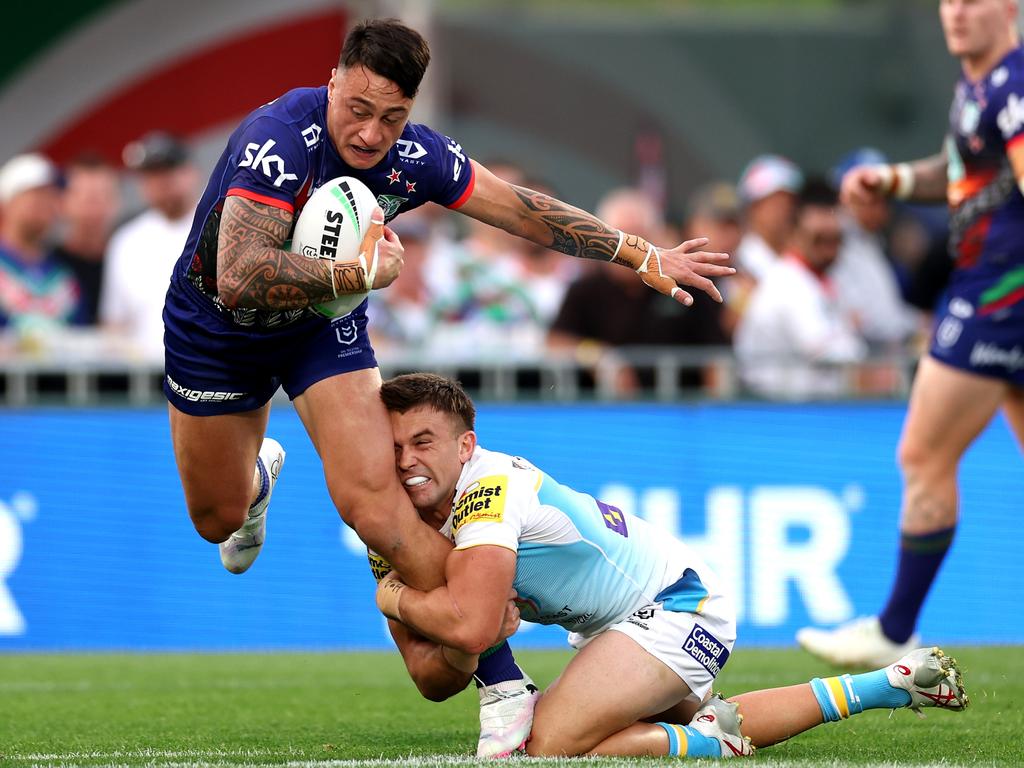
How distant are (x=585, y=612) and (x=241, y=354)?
175 cm

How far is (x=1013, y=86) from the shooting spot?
840cm

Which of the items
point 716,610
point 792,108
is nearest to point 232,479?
point 716,610

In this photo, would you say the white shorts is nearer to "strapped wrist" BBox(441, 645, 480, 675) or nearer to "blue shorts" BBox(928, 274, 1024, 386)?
"strapped wrist" BBox(441, 645, 480, 675)

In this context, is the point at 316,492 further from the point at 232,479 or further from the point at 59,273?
the point at 232,479

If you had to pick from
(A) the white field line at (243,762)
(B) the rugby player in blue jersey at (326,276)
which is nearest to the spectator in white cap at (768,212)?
(B) the rugby player in blue jersey at (326,276)

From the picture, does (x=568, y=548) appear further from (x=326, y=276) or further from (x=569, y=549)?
(x=326, y=276)

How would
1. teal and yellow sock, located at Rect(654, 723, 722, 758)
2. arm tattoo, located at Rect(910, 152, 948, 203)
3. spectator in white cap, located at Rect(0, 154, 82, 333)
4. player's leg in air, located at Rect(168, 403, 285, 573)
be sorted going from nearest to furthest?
teal and yellow sock, located at Rect(654, 723, 722, 758) < player's leg in air, located at Rect(168, 403, 285, 573) < arm tattoo, located at Rect(910, 152, 948, 203) < spectator in white cap, located at Rect(0, 154, 82, 333)

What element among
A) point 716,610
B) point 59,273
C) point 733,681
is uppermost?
point 59,273

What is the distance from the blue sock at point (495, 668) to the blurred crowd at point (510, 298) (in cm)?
475

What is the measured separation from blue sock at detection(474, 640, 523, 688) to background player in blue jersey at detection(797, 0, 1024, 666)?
2512 mm

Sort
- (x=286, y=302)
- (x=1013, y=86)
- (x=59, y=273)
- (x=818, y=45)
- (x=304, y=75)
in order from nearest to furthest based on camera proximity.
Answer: (x=286, y=302), (x=1013, y=86), (x=59, y=273), (x=304, y=75), (x=818, y=45)

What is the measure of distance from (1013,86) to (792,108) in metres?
13.3

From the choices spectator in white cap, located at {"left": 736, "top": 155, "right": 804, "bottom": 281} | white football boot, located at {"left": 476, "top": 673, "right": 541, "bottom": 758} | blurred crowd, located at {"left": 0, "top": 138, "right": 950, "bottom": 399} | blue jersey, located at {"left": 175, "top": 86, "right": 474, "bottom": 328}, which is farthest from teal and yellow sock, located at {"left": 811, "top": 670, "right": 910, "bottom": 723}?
spectator in white cap, located at {"left": 736, "top": 155, "right": 804, "bottom": 281}

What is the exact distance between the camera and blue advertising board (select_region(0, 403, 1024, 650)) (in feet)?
36.6
